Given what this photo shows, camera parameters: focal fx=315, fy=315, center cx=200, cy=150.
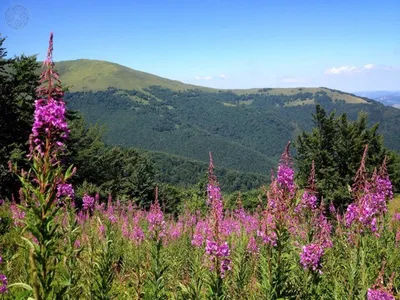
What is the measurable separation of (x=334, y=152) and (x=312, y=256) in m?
37.4

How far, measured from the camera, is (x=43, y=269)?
247 cm

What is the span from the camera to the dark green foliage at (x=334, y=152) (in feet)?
113

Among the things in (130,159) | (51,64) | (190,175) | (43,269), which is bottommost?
(190,175)

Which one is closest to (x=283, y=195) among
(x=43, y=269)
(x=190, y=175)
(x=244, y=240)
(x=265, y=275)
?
A: (x=265, y=275)

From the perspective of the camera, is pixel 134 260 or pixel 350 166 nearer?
pixel 134 260

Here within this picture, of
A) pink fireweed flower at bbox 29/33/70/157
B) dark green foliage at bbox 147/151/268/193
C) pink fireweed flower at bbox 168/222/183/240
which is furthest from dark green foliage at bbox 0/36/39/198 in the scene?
dark green foliage at bbox 147/151/268/193

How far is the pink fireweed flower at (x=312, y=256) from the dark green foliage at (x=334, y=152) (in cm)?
3056

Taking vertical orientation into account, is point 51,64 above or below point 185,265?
above

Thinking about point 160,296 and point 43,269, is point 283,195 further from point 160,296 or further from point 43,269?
point 43,269

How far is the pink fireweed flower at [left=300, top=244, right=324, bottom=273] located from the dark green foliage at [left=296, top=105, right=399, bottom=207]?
3056 centimetres

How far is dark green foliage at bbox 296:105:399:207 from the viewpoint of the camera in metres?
34.3

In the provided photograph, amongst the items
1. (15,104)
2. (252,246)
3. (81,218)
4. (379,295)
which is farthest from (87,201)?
(15,104)

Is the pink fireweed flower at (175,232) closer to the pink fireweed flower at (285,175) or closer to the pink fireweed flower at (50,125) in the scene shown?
the pink fireweed flower at (285,175)

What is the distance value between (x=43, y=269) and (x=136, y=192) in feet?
171
